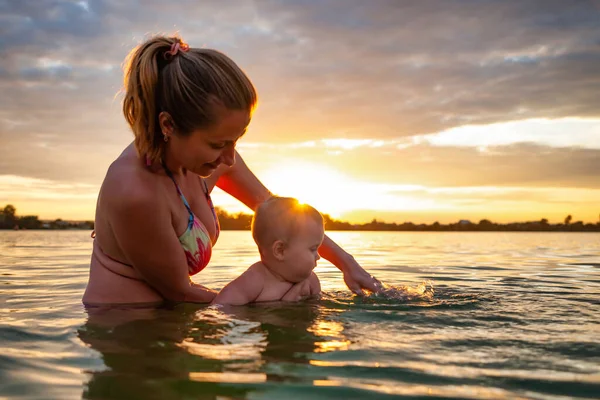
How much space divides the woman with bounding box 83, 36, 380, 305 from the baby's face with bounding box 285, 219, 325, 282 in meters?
0.61

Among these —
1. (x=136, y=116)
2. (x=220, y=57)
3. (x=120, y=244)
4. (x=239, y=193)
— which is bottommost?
(x=120, y=244)

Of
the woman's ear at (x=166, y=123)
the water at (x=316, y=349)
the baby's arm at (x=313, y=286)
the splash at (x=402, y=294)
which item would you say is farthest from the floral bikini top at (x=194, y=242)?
the splash at (x=402, y=294)

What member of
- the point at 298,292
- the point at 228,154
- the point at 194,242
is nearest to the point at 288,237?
the point at 298,292

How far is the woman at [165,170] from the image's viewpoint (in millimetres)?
3197

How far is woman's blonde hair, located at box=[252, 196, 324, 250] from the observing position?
13.6 ft

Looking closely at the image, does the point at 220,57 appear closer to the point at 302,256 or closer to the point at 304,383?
the point at 302,256

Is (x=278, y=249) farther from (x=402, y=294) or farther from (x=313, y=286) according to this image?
(x=402, y=294)

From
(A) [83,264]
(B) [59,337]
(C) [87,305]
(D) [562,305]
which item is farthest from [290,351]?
(A) [83,264]

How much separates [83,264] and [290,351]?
23.9 feet

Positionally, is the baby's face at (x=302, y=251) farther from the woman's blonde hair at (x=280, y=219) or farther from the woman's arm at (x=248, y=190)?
the woman's arm at (x=248, y=190)

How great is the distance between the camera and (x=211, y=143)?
332 centimetres

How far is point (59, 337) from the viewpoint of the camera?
291 cm

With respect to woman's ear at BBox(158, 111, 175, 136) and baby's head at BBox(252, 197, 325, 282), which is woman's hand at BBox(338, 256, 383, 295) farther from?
woman's ear at BBox(158, 111, 175, 136)

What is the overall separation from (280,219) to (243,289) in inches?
22.6
